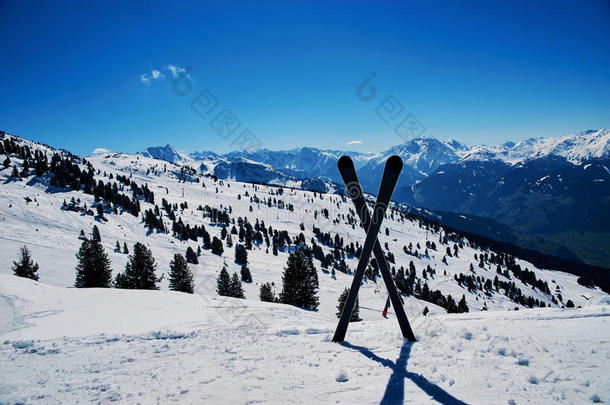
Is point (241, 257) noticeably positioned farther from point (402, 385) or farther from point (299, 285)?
point (402, 385)

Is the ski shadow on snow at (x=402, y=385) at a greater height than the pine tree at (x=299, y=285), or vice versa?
the ski shadow on snow at (x=402, y=385)

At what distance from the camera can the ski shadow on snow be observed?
6.37 m

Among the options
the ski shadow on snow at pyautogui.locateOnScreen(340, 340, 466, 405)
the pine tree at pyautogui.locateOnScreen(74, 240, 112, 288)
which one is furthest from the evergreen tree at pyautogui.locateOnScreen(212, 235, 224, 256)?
the ski shadow on snow at pyautogui.locateOnScreen(340, 340, 466, 405)

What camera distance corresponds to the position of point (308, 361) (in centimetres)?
895

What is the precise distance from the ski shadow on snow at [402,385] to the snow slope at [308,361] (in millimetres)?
26

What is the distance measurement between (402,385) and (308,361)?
9.88ft

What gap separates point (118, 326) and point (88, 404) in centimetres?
826

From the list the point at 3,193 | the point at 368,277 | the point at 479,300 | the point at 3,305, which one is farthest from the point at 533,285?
the point at 3,193

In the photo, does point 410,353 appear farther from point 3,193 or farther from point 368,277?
point 3,193

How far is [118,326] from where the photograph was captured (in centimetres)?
1372

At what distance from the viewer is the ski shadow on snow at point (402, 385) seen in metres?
6.37

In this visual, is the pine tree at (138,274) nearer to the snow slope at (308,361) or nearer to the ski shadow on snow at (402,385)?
the snow slope at (308,361)

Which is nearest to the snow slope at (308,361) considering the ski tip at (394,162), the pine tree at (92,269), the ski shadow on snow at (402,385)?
the ski shadow on snow at (402,385)

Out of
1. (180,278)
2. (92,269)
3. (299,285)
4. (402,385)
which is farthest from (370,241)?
(92,269)
